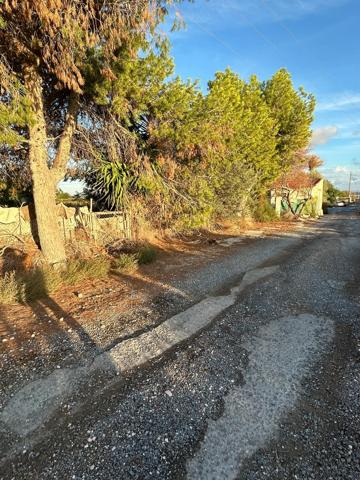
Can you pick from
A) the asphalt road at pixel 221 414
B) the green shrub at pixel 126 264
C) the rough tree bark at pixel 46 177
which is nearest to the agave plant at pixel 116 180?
the rough tree bark at pixel 46 177

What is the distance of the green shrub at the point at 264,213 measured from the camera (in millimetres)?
17891

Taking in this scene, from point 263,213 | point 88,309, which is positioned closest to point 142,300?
point 88,309

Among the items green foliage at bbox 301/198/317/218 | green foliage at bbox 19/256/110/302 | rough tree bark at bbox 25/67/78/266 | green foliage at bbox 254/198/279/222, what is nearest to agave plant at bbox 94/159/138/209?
rough tree bark at bbox 25/67/78/266

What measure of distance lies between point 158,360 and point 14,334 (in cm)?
211

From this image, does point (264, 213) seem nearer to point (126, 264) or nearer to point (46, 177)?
point (126, 264)

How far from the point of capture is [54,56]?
4574mm

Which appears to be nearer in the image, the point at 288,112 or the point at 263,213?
the point at 288,112

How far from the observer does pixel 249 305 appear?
454 centimetres

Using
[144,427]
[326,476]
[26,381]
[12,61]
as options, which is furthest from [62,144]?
[326,476]

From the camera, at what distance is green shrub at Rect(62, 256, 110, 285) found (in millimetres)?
5668

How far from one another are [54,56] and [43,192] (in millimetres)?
2810

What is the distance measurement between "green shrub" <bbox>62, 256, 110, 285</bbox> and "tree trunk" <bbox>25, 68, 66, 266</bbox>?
51 cm

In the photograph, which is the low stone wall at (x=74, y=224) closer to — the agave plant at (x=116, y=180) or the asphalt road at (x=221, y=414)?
the agave plant at (x=116, y=180)

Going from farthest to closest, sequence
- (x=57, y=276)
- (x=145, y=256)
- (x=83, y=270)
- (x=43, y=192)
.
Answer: (x=145, y=256)
(x=43, y=192)
(x=83, y=270)
(x=57, y=276)
